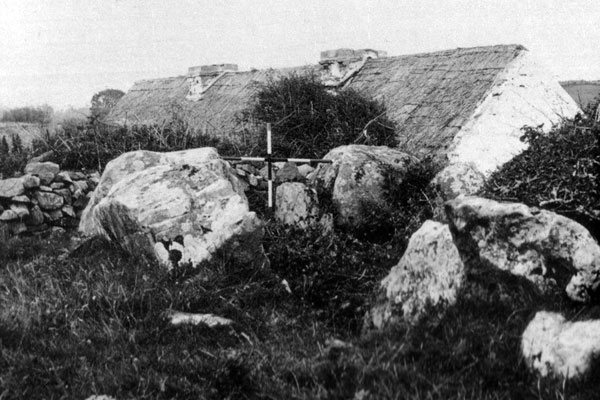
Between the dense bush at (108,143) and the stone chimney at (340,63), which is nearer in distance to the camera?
the dense bush at (108,143)

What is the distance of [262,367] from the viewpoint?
164 inches

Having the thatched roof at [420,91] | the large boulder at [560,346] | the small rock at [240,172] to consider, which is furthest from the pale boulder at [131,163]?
the large boulder at [560,346]

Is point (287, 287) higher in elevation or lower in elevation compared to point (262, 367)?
lower

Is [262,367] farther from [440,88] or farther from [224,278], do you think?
[440,88]

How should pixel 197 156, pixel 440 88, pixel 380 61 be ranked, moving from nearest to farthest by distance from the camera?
pixel 197 156 → pixel 440 88 → pixel 380 61

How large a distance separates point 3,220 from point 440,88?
29.3 feet

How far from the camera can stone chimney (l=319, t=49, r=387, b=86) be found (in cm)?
1617

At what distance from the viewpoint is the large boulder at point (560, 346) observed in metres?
3.73

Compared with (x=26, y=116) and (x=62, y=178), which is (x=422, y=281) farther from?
(x=26, y=116)

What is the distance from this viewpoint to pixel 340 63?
16344 mm

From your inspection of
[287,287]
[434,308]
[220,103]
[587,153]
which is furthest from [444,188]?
[220,103]

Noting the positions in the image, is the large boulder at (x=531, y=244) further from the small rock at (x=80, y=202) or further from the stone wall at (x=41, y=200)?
the small rock at (x=80, y=202)

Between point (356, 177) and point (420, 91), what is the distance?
19.5 ft

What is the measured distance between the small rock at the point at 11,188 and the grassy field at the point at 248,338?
2593mm
